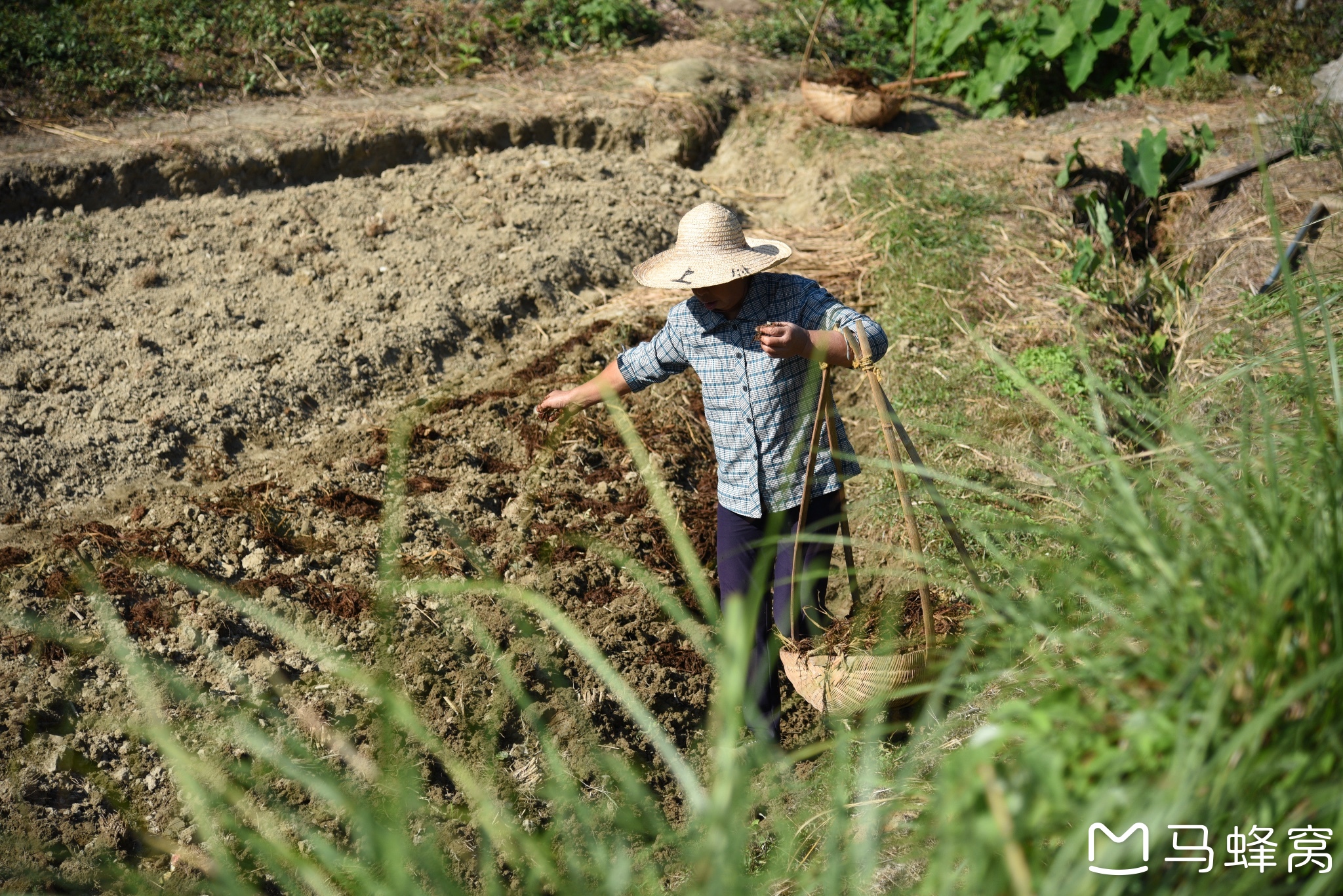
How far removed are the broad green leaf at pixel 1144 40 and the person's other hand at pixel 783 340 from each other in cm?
653

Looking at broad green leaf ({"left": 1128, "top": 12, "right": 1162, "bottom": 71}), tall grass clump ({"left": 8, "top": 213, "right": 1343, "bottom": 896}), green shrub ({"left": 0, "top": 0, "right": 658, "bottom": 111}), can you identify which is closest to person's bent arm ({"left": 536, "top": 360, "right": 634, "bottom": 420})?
tall grass clump ({"left": 8, "top": 213, "right": 1343, "bottom": 896})

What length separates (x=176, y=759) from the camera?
1.38m

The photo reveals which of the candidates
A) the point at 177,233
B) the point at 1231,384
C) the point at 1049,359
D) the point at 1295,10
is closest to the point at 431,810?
the point at 1231,384

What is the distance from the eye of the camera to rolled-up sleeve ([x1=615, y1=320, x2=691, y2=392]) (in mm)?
3283

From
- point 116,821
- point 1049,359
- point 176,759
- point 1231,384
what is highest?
point 176,759

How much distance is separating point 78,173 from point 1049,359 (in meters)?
5.44

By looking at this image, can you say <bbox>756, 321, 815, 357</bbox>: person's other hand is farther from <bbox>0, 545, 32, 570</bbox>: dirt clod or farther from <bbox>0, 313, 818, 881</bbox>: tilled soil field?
<bbox>0, 545, 32, 570</bbox>: dirt clod

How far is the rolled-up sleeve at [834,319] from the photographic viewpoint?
2969 millimetres

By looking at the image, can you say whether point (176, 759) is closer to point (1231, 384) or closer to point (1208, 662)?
point (1208, 662)

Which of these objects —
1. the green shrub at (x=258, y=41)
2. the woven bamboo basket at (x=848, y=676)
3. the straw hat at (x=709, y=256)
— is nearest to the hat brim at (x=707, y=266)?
the straw hat at (x=709, y=256)

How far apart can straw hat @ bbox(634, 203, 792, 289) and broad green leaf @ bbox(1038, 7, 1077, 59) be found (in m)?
5.72

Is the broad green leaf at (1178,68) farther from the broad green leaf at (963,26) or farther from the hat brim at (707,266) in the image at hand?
the hat brim at (707,266)

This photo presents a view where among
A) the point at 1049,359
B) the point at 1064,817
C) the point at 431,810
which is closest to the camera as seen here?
the point at 1064,817

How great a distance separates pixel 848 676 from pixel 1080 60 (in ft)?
21.2
